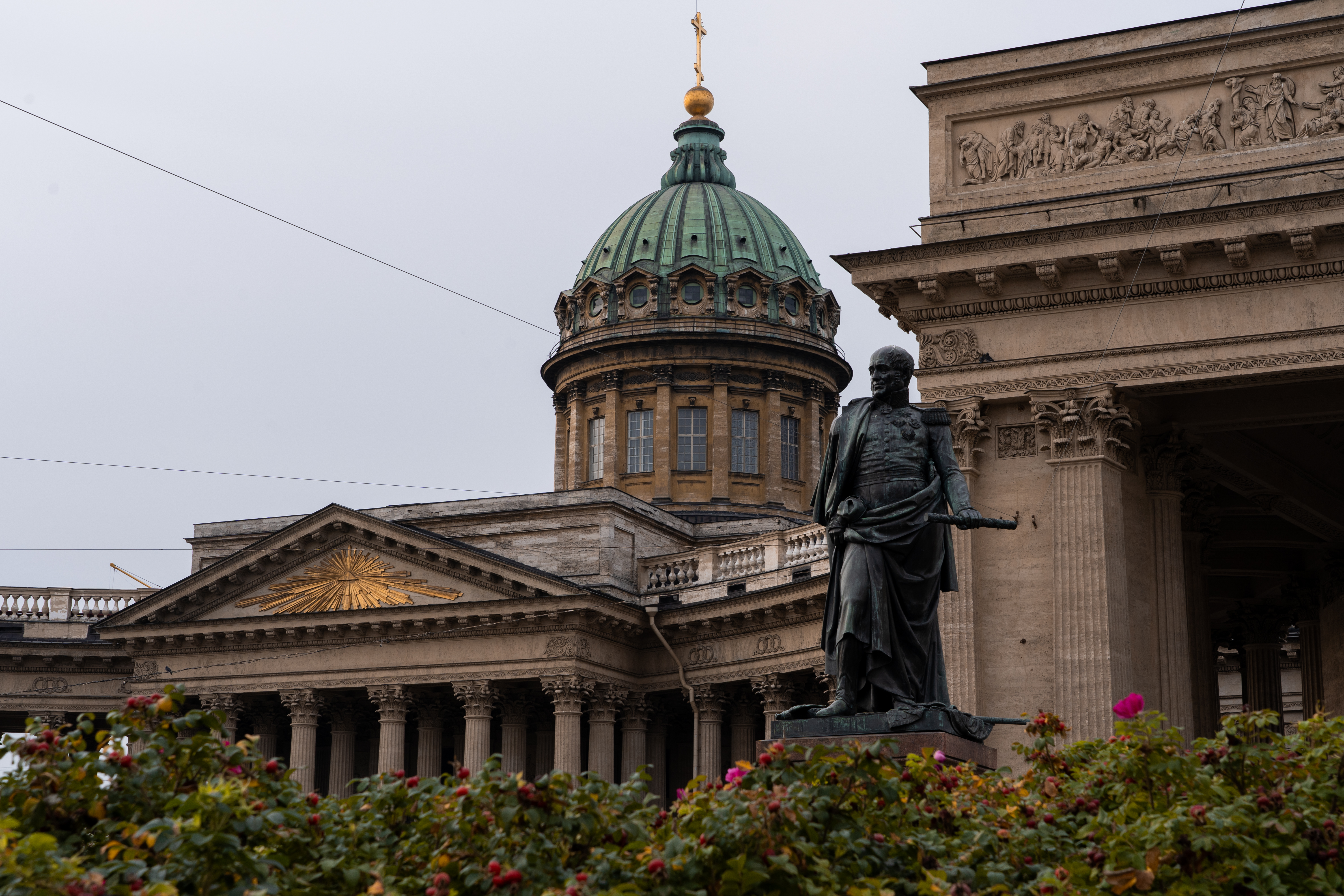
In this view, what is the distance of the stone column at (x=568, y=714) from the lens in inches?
1709

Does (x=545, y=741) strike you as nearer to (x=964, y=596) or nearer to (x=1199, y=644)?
(x=1199, y=644)

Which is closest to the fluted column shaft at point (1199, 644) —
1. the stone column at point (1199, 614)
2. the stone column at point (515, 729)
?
the stone column at point (1199, 614)

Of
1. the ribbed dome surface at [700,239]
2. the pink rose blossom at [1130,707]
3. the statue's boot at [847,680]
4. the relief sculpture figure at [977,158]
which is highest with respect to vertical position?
the ribbed dome surface at [700,239]

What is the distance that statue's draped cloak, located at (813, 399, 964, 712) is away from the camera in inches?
481

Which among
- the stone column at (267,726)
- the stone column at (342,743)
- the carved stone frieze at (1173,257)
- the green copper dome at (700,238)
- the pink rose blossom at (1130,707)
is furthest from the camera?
the green copper dome at (700,238)

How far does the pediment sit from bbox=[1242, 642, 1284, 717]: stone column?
51.5ft

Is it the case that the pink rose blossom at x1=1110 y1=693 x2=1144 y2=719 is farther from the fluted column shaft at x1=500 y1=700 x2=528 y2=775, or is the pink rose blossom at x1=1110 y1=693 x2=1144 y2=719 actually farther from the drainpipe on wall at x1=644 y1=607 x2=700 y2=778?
the fluted column shaft at x1=500 y1=700 x2=528 y2=775

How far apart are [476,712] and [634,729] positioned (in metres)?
4.04

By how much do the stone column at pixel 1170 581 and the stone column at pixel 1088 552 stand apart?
918 mm

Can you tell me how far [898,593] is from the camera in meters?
12.4

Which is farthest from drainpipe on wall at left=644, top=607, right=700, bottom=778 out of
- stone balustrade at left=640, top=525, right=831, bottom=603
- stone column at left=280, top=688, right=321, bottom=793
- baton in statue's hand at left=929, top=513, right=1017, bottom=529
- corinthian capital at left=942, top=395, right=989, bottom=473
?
baton in statue's hand at left=929, top=513, right=1017, bottom=529

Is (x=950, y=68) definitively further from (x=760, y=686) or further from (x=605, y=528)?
(x=605, y=528)

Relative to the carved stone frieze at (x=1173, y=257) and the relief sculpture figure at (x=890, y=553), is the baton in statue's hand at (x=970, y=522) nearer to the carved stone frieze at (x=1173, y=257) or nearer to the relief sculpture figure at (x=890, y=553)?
the relief sculpture figure at (x=890, y=553)

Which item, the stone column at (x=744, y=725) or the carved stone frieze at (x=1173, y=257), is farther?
the stone column at (x=744, y=725)
